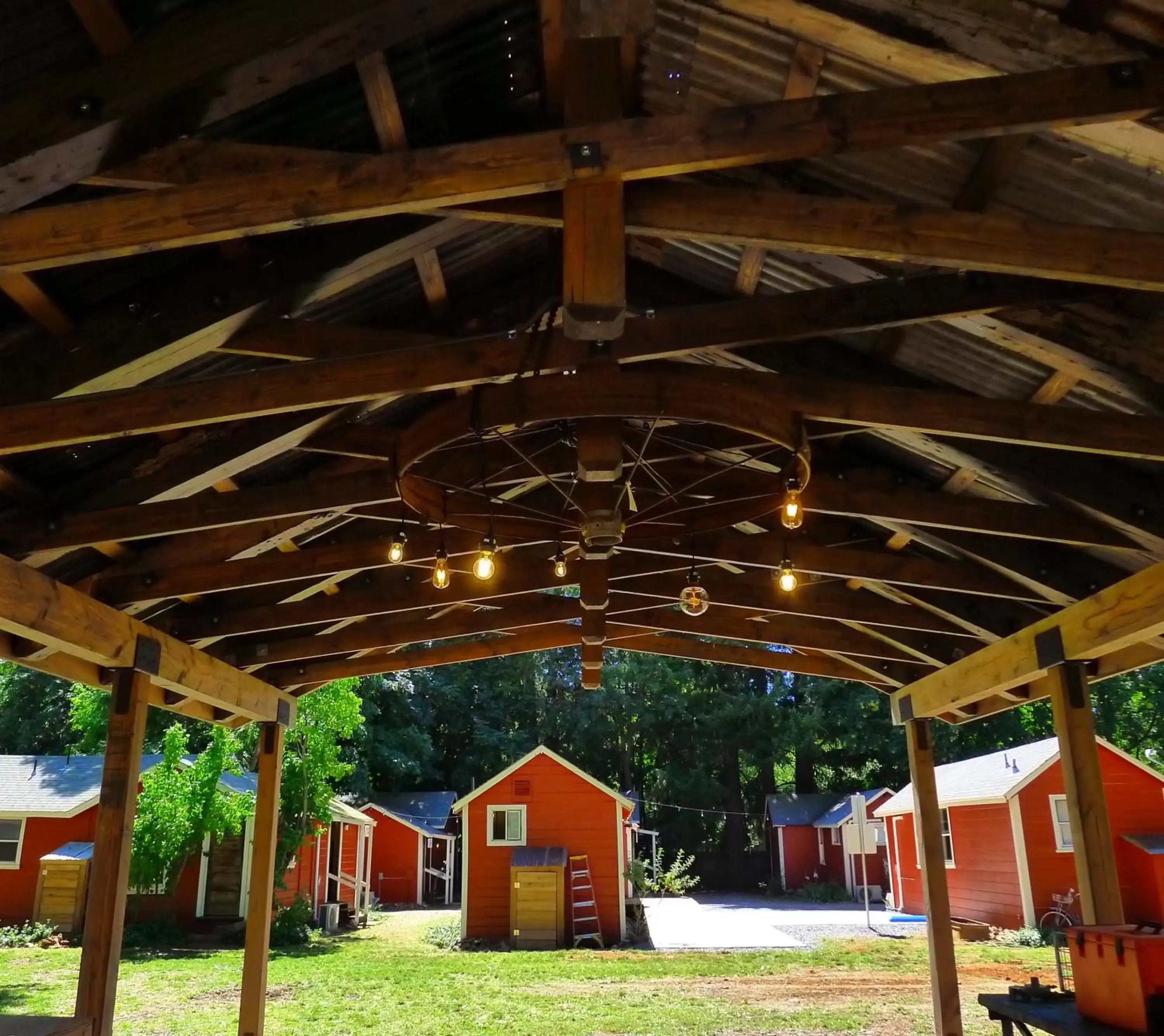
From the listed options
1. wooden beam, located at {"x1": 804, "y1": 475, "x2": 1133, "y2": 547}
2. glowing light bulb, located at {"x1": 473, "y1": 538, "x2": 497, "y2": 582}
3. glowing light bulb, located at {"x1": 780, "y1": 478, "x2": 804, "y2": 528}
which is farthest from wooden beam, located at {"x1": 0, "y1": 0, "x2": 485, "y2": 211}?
wooden beam, located at {"x1": 804, "y1": 475, "x2": 1133, "y2": 547}

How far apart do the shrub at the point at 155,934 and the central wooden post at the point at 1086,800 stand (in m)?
15.2

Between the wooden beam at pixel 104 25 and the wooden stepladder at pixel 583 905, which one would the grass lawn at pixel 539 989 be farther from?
the wooden beam at pixel 104 25

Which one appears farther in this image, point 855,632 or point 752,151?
point 855,632

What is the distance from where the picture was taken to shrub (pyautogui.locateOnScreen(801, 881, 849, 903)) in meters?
25.8

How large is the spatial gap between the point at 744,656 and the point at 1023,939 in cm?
1035

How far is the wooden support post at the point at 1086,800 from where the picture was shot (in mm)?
5590

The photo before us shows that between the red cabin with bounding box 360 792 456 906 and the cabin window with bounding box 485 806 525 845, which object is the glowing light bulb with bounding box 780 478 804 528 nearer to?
the cabin window with bounding box 485 806 525 845

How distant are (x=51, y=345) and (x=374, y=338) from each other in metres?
1.36

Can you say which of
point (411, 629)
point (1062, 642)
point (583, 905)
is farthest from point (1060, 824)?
point (411, 629)

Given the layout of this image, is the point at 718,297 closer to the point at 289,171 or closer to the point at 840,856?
the point at 289,171

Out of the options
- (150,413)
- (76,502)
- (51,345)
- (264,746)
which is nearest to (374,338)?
(150,413)

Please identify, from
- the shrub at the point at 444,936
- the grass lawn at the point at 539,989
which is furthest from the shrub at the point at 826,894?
the shrub at the point at 444,936

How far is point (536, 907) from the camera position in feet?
55.9

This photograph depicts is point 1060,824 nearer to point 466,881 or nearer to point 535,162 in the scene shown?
point 466,881
